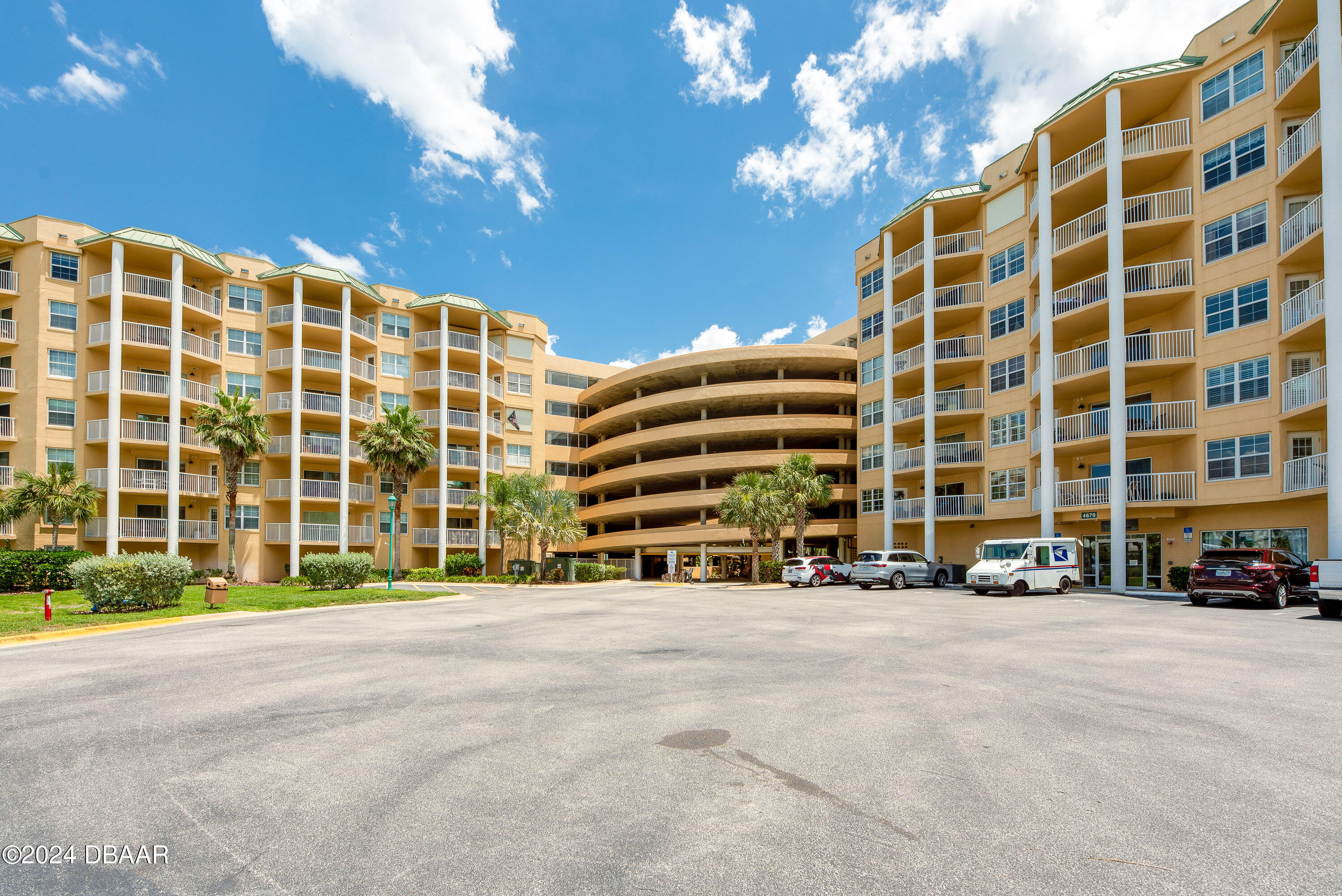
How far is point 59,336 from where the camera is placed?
37.6m

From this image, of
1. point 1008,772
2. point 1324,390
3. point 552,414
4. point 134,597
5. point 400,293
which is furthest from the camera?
point 552,414

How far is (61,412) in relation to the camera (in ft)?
122

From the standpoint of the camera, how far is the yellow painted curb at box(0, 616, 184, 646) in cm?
1392

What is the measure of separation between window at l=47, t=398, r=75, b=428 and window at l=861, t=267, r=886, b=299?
48.2 meters

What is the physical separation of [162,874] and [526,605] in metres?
19.9

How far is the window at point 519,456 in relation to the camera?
5569 cm

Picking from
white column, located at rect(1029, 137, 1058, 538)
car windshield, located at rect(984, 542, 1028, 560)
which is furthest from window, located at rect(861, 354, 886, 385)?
car windshield, located at rect(984, 542, 1028, 560)

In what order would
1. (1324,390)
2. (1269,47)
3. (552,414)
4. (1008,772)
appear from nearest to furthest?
(1008,772), (1324,390), (1269,47), (552,414)

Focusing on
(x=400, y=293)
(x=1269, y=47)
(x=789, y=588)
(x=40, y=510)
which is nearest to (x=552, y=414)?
(x=400, y=293)

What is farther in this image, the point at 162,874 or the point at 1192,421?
the point at 1192,421

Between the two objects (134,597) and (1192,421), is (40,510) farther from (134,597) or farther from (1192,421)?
(1192,421)

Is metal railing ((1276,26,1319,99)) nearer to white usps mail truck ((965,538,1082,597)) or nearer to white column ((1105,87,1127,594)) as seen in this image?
white column ((1105,87,1127,594))

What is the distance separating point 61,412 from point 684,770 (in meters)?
46.2

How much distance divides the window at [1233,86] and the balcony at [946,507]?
65.3ft
